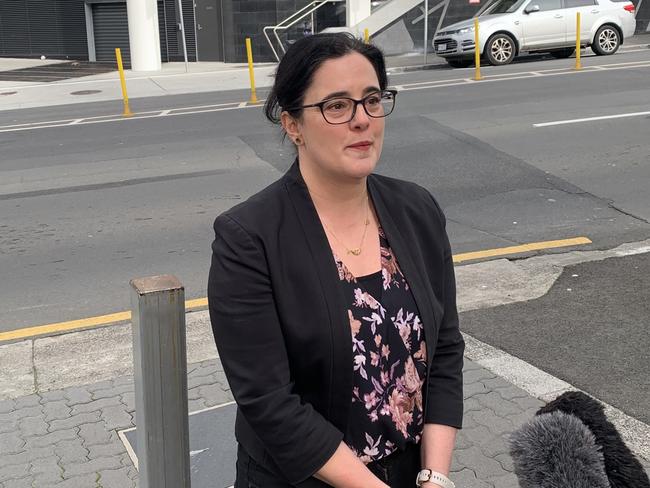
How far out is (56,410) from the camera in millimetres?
4785

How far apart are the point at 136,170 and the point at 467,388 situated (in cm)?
733

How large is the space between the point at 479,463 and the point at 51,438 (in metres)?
2.16

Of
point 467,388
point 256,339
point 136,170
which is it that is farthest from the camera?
point 136,170

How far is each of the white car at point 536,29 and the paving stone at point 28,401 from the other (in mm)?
17319

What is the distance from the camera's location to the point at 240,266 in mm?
2092

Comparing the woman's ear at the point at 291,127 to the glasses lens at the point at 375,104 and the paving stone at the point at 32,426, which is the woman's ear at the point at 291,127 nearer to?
Result: the glasses lens at the point at 375,104

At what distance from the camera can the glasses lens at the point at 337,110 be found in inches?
86.4

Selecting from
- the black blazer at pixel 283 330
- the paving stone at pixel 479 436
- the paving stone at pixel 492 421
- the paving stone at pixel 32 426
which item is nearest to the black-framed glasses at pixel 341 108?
A: the black blazer at pixel 283 330

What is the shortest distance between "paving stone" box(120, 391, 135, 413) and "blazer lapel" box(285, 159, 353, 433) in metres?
2.87

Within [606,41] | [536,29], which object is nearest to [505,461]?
[536,29]

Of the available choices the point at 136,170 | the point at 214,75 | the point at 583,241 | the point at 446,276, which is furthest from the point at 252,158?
the point at 214,75

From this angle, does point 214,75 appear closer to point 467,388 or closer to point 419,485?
point 467,388

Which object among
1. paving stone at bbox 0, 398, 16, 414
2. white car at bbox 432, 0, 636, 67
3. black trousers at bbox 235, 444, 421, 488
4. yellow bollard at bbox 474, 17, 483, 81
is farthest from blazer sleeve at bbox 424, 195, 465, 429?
white car at bbox 432, 0, 636, 67

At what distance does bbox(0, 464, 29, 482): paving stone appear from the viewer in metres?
4.11
